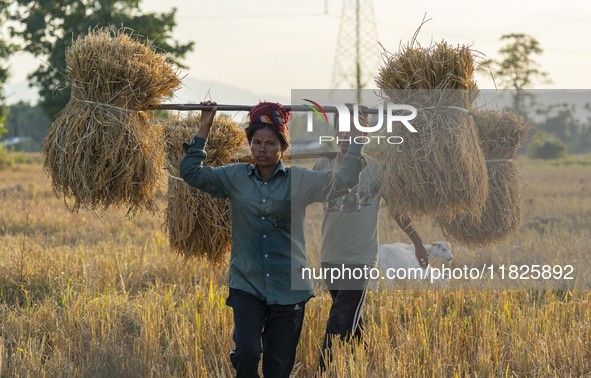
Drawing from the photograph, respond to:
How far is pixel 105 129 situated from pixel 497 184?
2605 mm

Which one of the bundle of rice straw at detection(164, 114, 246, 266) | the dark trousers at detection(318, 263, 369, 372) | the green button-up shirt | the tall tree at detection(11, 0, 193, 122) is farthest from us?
the tall tree at detection(11, 0, 193, 122)

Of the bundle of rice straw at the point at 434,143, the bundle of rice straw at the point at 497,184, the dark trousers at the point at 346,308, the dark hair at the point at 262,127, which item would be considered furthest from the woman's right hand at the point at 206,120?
the bundle of rice straw at the point at 497,184

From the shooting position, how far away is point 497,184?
3451mm

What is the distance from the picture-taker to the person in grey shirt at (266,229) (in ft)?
8.36

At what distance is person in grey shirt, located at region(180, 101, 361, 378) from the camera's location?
2.55 m

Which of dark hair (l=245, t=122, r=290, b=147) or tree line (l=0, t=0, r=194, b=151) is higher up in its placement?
tree line (l=0, t=0, r=194, b=151)

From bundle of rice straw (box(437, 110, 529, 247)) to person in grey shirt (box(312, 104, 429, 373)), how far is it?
0.62 metres

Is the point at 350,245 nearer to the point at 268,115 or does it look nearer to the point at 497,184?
the point at 268,115

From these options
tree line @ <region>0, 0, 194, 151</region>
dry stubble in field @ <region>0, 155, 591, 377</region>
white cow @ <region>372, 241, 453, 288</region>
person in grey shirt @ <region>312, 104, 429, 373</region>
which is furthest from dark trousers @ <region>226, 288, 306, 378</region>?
tree line @ <region>0, 0, 194, 151</region>

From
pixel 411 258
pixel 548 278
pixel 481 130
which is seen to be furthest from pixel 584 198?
pixel 481 130

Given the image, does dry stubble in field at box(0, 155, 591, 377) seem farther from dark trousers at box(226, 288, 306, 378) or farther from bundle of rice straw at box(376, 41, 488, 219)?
bundle of rice straw at box(376, 41, 488, 219)

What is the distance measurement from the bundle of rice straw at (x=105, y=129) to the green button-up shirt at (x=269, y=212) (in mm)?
457

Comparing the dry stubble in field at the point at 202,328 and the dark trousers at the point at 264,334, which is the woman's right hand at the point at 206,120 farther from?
the dry stubble in field at the point at 202,328

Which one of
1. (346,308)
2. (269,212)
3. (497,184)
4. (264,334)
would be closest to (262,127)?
(269,212)
